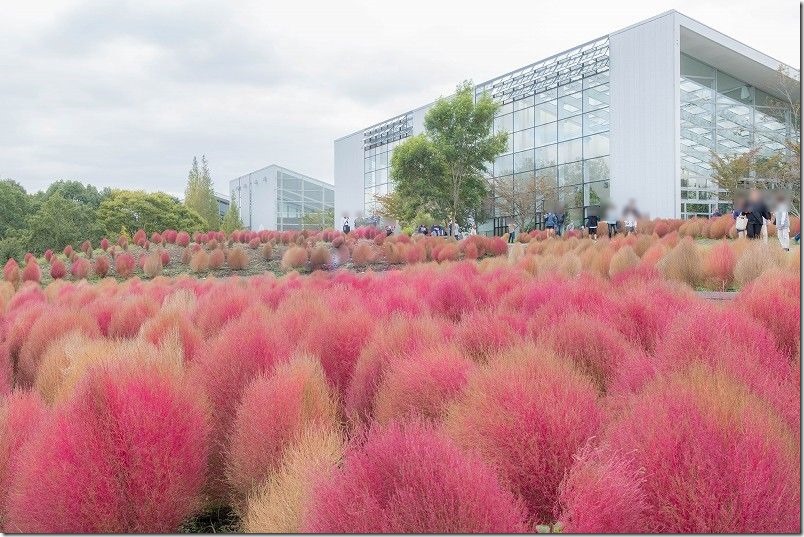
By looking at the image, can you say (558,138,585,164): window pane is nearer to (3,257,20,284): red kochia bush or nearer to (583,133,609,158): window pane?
(583,133,609,158): window pane

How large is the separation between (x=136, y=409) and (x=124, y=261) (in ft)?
33.2

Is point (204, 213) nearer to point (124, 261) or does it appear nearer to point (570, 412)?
point (124, 261)

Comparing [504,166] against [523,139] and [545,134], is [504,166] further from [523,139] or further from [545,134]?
[545,134]

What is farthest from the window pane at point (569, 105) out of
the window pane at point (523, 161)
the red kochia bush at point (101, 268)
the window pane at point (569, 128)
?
the red kochia bush at point (101, 268)

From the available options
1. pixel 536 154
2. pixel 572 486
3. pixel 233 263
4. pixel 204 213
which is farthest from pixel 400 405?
pixel 204 213

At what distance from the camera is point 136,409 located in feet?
4.13

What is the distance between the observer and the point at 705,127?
23.7 m

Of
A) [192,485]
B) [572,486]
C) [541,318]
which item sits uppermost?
A: [541,318]

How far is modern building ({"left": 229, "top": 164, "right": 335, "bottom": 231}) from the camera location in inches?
2051

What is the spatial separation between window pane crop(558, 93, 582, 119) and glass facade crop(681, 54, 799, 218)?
18.0ft

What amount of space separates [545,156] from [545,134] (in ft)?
3.72

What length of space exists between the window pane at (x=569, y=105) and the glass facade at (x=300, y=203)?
26.5 m

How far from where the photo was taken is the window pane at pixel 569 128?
93.5 ft

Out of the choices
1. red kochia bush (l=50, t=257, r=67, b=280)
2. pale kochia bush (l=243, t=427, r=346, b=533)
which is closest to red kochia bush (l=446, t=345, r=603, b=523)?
pale kochia bush (l=243, t=427, r=346, b=533)
